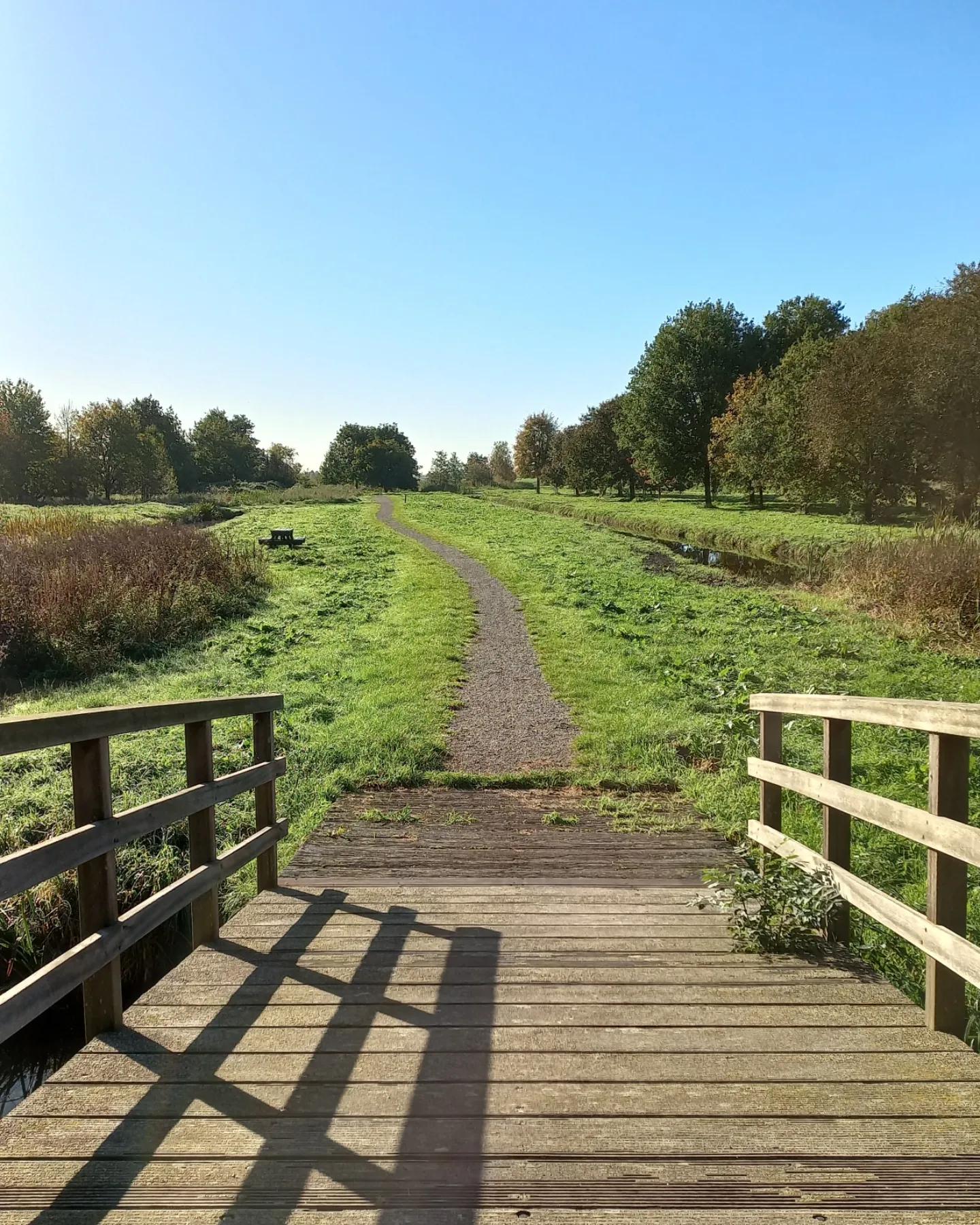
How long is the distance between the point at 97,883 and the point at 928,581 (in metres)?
14.9

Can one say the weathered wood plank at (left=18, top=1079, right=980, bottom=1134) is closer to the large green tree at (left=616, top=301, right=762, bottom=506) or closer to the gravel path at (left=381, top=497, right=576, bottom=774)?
the gravel path at (left=381, top=497, right=576, bottom=774)

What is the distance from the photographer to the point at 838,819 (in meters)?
3.78

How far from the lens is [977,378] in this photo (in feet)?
90.2

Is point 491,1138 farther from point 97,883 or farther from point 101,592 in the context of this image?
point 101,592

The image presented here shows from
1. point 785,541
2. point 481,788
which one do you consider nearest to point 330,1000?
point 481,788

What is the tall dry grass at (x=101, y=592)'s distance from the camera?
1171 centimetres

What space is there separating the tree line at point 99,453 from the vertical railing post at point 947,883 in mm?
66254

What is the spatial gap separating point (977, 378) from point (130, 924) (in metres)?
31.7

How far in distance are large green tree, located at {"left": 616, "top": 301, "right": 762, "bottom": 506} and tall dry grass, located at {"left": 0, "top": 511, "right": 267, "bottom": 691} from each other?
37.8m

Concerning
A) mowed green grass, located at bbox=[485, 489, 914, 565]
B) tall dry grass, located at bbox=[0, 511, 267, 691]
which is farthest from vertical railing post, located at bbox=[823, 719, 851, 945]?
mowed green grass, located at bbox=[485, 489, 914, 565]

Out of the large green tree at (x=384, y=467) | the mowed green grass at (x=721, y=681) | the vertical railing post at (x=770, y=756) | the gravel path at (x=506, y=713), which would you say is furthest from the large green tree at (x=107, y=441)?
the vertical railing post at (x=770, y=756)

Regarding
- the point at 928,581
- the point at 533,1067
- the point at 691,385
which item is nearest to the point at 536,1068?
the point at 533,1067

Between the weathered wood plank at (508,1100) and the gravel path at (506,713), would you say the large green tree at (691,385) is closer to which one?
the gravel path at (506,713)

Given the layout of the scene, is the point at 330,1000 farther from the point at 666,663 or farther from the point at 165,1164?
the point at 666,663
